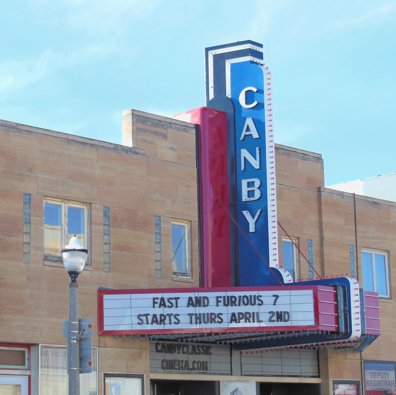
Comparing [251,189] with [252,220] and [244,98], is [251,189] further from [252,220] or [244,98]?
[244,98]

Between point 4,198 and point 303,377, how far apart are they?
Result: 9.89 meters

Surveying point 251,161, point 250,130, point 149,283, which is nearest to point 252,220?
point 251,161

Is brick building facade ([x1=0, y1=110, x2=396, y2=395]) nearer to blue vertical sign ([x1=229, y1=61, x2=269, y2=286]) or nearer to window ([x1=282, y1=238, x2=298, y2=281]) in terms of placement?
window ([x1=282, y1=238, x2=298, y2=281])

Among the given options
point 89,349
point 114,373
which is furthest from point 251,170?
point 89,349

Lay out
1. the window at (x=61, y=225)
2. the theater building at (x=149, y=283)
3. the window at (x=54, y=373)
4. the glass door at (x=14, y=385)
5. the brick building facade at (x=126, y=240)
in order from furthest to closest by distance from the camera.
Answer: the window at (x=61, y=225) → the theater building at (x=149, y=283) → the brick building facade at (x=126, y=240) → the window at (x=54, y=373) → the glass door at (x=14, y=385)

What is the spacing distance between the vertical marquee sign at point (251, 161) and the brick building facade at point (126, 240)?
107 cm

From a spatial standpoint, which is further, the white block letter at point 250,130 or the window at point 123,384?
the white block letter at point 250,130

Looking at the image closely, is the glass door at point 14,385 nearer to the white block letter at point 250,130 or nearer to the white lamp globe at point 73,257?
the white lamp globe at point 73,257

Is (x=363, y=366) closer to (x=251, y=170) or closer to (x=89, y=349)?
(x=251, y=170)

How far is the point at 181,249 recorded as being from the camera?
21.2 meters

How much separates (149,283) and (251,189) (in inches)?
134

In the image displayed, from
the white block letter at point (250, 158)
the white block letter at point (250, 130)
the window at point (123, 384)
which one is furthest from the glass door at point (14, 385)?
the white block letter at point (250, 130)

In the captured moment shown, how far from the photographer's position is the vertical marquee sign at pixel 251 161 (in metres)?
21.1

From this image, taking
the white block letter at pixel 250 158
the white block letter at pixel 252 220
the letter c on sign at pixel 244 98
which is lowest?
the white block letter at pixel 252 220
